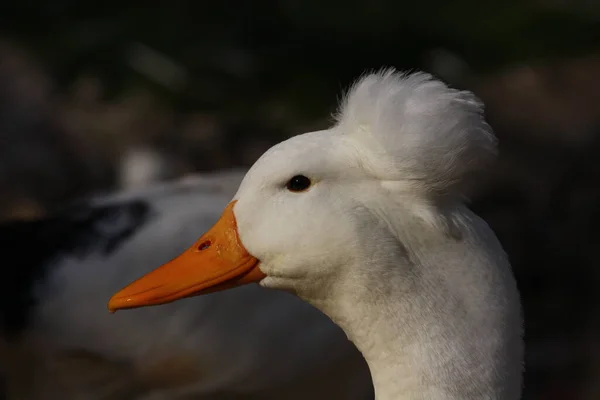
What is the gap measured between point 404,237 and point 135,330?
194 cm

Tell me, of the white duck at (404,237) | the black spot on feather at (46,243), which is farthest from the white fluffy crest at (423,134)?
the black spot on feather at (46,243)

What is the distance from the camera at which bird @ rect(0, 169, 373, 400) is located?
350cm

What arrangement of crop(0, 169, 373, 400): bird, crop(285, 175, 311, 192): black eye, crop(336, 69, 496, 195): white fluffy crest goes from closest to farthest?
crop(336, 69, 496, 195): white fluffy crest < crop(285, 175, 311, 192): black eye < crop(0, 169, 373, 400): bird

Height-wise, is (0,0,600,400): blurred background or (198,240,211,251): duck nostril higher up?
(198,240,211,251): duck nostril

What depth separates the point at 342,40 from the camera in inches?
315

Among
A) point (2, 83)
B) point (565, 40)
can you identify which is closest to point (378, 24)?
point (565, 40)

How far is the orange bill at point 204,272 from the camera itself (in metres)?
2.00

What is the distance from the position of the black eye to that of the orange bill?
0.17 m

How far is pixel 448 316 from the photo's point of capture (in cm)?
181

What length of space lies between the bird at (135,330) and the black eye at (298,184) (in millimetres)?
1707

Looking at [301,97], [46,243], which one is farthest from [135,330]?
[301,97]

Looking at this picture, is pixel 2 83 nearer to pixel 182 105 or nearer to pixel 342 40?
pixel 182 105

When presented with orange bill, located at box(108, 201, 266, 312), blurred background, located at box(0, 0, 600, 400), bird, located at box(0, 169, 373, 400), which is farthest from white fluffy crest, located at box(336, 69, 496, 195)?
blurred background, located at box(0, 0, 600, 400)

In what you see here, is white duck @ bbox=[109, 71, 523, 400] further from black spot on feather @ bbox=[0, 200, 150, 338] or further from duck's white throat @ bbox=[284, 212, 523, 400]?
black spot on feather @ bbox=[0, 200, 150, 338]
